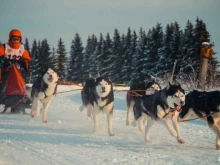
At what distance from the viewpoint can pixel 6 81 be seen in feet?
26.2

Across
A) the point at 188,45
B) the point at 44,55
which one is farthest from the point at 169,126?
the point at 44,55

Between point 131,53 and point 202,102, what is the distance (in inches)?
1506

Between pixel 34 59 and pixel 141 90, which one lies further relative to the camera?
pixel 34 59

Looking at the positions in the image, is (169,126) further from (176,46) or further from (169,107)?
(176,46)

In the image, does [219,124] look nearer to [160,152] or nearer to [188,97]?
[188,97]

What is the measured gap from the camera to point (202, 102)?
5.41 metres

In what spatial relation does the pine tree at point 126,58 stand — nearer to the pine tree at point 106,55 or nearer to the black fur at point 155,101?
the pine tree at point 106,55

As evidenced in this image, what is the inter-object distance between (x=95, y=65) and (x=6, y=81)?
39783 millimetres

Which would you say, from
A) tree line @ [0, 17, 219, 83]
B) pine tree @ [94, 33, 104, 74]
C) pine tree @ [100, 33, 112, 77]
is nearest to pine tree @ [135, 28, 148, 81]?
tree line @ [0, 17, 219, 83]

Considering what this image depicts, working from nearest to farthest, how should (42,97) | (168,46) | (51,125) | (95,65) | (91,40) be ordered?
(51,125)
(42,97)
(168,46)
(95,65)
(91,40)

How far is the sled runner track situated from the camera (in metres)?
3.72

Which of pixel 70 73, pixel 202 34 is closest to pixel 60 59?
pixel 70 73

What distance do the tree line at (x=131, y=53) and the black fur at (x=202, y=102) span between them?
21732 mm

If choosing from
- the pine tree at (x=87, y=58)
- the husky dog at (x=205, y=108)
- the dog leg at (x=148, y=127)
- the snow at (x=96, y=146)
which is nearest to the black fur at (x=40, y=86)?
the snow at (x=96, y=146)
